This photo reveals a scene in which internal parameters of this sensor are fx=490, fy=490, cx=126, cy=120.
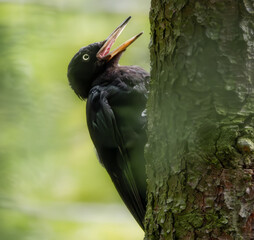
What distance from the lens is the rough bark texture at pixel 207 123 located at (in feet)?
5.88

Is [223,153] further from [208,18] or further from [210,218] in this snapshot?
[208,18]

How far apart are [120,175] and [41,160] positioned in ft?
6.53

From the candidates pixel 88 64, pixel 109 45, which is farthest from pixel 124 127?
pixel 109 45

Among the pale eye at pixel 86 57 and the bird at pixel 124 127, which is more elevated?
the pale eye at pixel 86 57

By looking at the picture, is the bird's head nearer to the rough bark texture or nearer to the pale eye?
the pale eye

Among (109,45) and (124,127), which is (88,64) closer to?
(109,45)

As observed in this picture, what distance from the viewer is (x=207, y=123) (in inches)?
72.7

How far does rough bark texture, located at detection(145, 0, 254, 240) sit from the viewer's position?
1.79 m

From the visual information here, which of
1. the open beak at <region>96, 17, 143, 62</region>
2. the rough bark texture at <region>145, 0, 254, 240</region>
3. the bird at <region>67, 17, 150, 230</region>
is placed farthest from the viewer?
the open beak at <region>96, 17, 143, 62</region>

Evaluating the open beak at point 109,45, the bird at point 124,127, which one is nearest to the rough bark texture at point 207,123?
the bird at point 124,127

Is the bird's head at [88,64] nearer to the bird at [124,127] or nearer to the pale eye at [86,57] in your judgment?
the pale eye at [86,57]

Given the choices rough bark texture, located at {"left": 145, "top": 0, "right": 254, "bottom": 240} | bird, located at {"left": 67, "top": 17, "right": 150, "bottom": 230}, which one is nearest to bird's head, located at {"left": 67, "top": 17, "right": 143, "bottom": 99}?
bird, located at {"left": 67, "top": 17, "right": 150, "bottom": 230}

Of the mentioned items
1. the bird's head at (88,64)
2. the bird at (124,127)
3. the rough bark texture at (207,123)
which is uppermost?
the bird's head at (88,64)

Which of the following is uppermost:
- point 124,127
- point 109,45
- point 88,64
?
point 109,45
